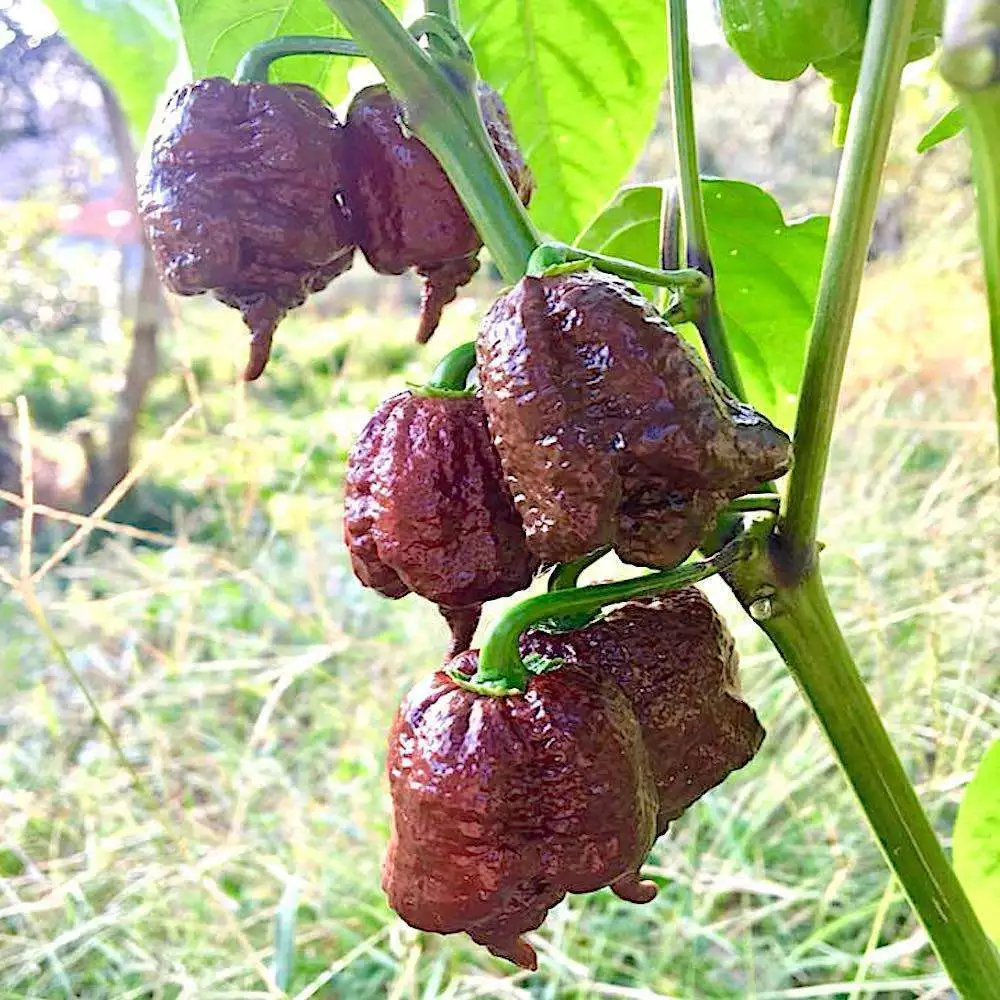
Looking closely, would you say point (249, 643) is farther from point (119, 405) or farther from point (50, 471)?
point (50, 471)

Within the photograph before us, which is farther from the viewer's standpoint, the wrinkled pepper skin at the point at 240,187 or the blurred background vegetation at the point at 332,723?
the blurred background vegetation at the point at 332,723

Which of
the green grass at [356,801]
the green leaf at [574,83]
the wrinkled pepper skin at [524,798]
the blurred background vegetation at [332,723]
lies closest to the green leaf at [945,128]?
the green leaf at [574,83]

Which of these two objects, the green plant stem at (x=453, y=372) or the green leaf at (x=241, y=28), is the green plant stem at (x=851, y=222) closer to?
the green plant stem at (x=453, y=372)

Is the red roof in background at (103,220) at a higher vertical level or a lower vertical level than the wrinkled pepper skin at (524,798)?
lower

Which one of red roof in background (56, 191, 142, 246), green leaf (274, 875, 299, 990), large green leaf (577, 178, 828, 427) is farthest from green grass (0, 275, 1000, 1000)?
red roof in background (56, 191, 142, 246)

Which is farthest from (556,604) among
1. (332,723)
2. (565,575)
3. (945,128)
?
(332,723)
